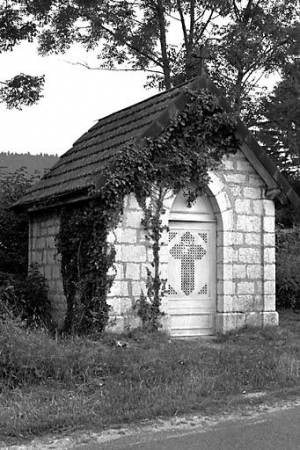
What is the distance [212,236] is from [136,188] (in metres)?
2.02

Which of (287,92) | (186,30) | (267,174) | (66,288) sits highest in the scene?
(186,30)

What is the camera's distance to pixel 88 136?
14578 mm

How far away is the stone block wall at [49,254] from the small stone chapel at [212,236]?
0.07 feet

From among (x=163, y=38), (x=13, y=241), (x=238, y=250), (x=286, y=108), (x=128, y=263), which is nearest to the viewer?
(x=128, y=263)

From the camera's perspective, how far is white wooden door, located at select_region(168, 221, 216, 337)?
1196 cm

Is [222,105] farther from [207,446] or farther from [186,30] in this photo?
[186,30]

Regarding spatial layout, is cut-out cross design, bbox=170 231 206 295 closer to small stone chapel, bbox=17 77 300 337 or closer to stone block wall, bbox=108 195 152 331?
small stone chapel, bbox=17 77 300 337

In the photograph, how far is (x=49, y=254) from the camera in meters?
12.9

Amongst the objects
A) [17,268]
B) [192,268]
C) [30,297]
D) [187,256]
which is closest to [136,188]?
[187,256]

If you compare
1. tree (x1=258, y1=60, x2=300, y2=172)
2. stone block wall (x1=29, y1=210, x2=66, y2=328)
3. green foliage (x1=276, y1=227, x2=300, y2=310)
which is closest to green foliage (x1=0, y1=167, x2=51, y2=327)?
stone block wall (x1=29, y1=210, x2=66, y2=328)

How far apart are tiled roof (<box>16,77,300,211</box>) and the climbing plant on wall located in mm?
207

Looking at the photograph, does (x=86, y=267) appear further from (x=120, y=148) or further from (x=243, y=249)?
(x=243, y=249)

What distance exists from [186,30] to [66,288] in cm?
1274

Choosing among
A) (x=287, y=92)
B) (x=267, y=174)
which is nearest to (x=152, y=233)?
(x=267, y=174)
